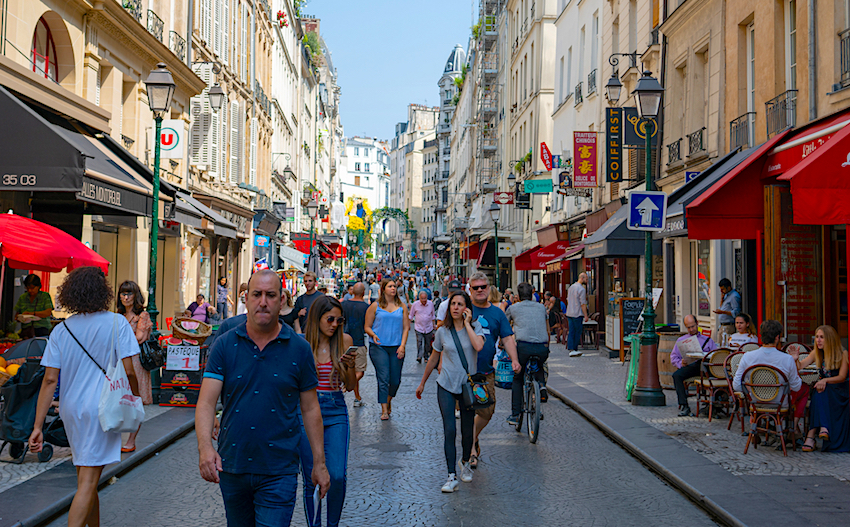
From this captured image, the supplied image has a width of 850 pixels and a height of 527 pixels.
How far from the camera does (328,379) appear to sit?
5719 mm

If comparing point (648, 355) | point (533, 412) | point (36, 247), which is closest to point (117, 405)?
point (36, 247)

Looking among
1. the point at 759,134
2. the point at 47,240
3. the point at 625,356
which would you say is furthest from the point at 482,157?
the point at 47,240

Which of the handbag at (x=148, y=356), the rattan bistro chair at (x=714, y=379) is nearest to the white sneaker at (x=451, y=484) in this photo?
the handbag at (x=148, y=356)

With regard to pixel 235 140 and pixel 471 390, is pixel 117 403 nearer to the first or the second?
pixel 471 390

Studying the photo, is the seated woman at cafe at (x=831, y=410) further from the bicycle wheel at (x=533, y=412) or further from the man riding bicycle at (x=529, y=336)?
the man riding bicycle at (x=529, y=336)

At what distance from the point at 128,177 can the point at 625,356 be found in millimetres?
11846

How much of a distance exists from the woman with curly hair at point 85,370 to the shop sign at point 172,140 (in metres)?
15.9

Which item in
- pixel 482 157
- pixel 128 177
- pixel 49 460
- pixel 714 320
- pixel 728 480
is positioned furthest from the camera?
pixel 482 157

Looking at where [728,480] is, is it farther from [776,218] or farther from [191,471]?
[776,218]

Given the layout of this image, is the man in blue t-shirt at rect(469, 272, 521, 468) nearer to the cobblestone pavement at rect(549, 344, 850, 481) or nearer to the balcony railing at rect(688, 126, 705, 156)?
the cobblestone pavement at rect(549, 344, 850, 481)

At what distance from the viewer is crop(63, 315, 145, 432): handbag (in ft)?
16.5

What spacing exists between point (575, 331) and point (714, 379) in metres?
10.8

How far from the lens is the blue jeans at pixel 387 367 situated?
1138 cm

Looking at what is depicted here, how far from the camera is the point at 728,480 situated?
23.9ft
